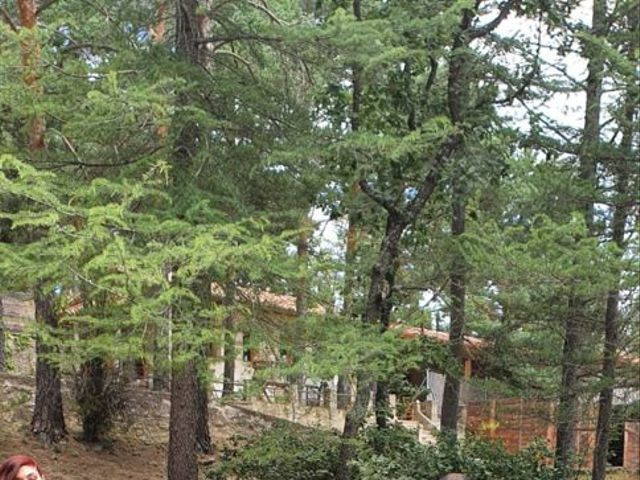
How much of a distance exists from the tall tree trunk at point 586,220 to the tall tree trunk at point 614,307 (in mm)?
288

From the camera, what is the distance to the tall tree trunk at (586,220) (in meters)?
8.98

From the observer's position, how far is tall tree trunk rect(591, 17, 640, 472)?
8.63 metres

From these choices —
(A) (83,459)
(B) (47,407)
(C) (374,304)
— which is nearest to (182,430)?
(C) (374,304)

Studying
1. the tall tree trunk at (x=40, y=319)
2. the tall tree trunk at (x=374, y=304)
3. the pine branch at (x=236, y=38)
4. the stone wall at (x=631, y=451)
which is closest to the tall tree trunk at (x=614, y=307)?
the tall tree trunk at (x=374, y=304)

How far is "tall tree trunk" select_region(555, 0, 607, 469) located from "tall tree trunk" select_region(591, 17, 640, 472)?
288 millimetres

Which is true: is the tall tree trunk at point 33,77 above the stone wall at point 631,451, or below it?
above

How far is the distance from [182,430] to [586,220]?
17.8 ft

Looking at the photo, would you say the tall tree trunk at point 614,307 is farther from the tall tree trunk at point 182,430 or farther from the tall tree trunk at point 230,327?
the tall tree trunk at point 182,430

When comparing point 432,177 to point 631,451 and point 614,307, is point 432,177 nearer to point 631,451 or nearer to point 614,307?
point 614,307

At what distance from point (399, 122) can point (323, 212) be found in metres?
1.39

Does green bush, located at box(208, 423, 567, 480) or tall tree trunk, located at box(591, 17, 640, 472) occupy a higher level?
tall tree trunk, located at box(591, 17, 640, 472)

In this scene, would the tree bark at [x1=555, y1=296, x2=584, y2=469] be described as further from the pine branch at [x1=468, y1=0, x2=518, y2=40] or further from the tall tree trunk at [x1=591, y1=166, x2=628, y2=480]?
the pine branch at [x1=468, y1=0, x2=518, y2=40]

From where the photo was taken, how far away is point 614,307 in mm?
8914

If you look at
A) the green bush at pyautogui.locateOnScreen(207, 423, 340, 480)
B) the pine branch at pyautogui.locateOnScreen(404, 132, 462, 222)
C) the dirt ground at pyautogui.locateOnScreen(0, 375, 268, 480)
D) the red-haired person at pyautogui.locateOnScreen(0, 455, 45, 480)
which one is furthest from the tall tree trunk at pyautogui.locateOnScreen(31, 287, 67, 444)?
the red-haired person at pyautogui.locateOnScreen(0, 455, 45, 480)
